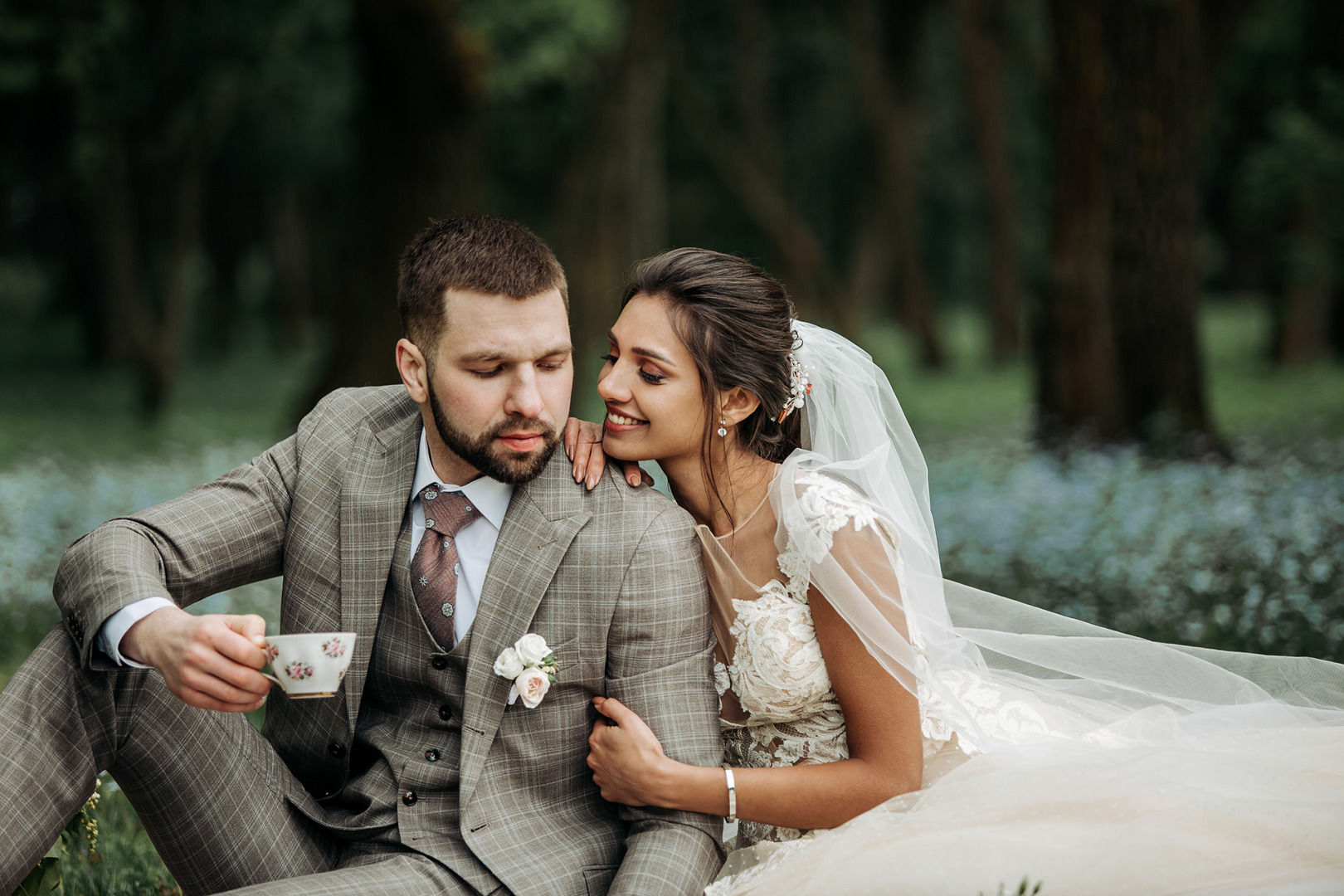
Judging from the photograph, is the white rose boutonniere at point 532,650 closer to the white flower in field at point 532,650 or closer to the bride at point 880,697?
the white flower in field at point 532,650

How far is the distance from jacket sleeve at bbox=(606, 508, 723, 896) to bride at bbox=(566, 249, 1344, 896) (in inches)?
2.5

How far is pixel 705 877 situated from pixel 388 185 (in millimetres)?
8428

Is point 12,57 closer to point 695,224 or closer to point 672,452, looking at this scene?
point 672,452

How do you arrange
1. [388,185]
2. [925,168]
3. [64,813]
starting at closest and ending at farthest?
[64,813]
[388,185]
[925,168]

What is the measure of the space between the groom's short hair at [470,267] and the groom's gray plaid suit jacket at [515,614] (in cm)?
37

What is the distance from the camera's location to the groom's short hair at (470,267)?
3.09m

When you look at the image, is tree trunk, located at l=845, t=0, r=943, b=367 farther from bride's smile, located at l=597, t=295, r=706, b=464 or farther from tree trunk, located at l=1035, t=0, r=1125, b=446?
bride's smile, located at l=597, t=295, r=706, b=464

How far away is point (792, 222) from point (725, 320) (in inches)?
635

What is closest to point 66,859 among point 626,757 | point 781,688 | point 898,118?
point 626,757

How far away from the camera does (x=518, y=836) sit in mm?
3014

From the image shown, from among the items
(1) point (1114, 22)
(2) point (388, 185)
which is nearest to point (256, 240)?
(2) point (388, 185)

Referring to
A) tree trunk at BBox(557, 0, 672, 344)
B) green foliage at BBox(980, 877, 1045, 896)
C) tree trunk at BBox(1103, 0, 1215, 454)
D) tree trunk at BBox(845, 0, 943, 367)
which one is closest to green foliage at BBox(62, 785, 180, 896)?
green foliage at BBox(980, 877, 1045, 896)

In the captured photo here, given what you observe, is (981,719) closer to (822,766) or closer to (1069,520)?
(822,766)

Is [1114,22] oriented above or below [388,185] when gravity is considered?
above
